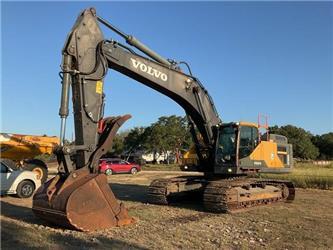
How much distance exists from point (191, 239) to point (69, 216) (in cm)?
251

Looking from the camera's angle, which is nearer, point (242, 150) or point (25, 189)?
point (242, 150)

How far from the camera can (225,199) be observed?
1216cm

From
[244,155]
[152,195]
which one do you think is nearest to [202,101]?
Answer: [244,155]

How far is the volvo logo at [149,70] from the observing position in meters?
12.1

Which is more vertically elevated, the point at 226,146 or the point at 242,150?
the point at 226,146

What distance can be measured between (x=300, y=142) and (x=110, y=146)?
7527 centimetres

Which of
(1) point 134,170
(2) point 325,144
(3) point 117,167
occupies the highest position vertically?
(2) point 325,144

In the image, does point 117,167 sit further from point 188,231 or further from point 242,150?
point 188,231

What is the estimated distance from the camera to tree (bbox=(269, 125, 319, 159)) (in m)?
80.9

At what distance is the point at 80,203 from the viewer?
29.8 feet

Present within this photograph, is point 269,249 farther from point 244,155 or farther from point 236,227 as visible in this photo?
point 244,155

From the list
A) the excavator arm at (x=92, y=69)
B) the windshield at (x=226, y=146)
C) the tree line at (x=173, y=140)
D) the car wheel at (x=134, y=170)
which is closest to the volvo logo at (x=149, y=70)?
the excavator arm at (x=92, y=69)

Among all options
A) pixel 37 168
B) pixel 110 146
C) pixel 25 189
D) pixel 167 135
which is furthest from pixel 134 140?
pixel 110 146

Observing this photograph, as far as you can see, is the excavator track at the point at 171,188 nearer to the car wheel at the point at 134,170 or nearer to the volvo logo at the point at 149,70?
the volvo logo at the point at 149,70
